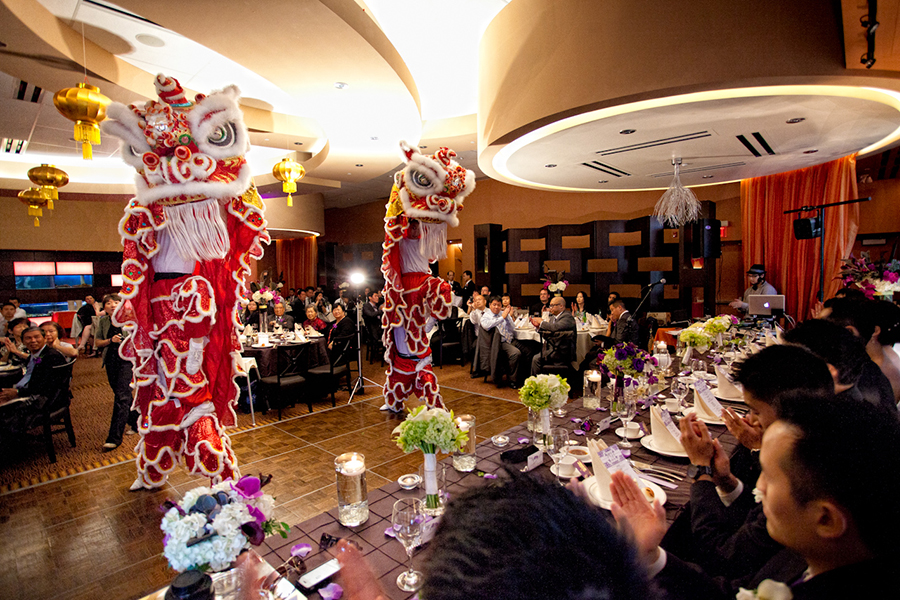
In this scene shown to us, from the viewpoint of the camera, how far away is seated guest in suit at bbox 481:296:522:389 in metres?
5.67

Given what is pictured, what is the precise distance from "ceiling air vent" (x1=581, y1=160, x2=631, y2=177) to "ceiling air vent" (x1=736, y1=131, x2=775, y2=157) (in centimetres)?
156

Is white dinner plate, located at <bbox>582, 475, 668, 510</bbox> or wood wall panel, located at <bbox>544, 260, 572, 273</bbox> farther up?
wood wall panel, located at <bbox>544, 260, 572, 273</bbox>

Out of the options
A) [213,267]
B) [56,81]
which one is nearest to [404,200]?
[213,267]

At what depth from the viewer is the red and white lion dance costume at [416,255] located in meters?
3.66

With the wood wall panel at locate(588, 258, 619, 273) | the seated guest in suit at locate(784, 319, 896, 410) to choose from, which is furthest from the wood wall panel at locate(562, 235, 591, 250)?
the seated guest in suit at locate(784, 319, 896, 410)

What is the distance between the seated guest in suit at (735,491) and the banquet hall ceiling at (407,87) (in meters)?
2.44

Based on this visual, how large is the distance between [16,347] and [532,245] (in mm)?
8097

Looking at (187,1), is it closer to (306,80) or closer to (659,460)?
(306,80)

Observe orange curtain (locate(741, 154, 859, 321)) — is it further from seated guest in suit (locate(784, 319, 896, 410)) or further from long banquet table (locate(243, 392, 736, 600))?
long banquet table (locate(243, 392, 736, 600))

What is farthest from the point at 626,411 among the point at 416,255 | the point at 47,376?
the point at 47,376

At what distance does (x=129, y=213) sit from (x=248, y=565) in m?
2.26

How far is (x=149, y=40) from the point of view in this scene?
4.40 metres

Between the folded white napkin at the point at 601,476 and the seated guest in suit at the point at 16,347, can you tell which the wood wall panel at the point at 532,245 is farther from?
the folded white napkin at the point at 601,476

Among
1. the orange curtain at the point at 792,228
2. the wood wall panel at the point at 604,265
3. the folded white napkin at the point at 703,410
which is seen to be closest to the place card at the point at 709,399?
the folded white napkin at the point at 703,410
